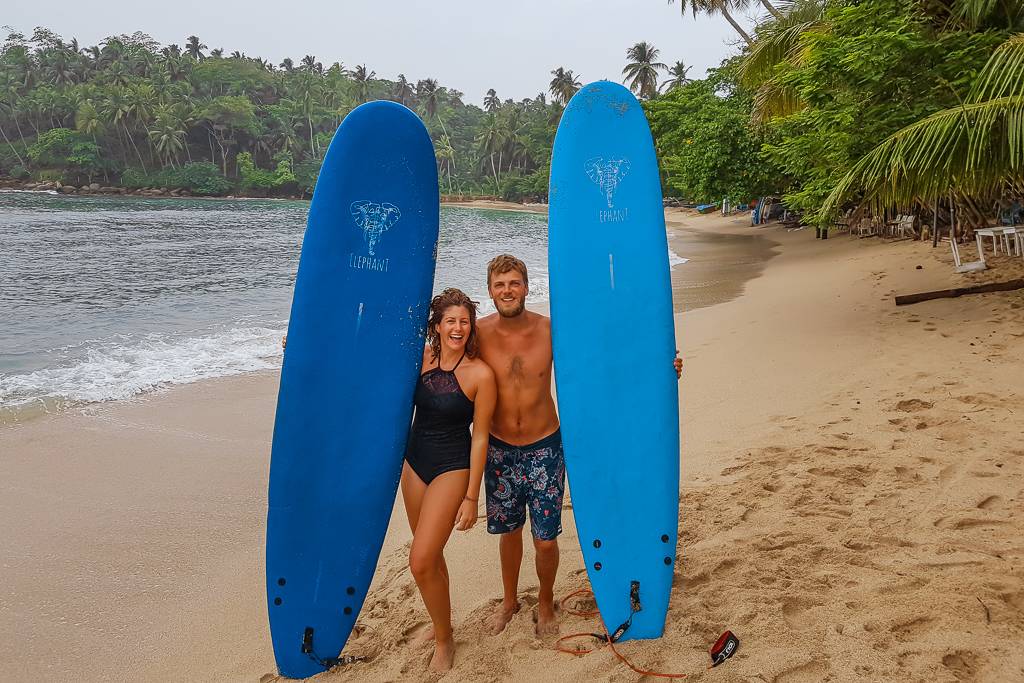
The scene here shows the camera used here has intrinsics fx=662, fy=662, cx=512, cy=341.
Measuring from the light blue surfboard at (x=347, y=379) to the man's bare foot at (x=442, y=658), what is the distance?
425 mm

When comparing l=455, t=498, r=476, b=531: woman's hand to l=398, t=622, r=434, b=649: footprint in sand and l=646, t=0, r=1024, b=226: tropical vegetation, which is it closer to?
l=398, t=622, r=434, b=649: footprint in sand

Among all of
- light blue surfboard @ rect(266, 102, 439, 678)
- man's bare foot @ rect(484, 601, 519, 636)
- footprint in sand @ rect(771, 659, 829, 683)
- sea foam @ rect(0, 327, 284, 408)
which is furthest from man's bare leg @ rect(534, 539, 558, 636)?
sea foam @ rect(0, 327, 284, 408)

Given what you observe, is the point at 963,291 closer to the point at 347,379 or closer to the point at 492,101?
the point at 347,379

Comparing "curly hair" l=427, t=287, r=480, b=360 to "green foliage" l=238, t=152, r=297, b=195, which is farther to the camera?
"green foliage" l=238, t=152, r=297, b=195

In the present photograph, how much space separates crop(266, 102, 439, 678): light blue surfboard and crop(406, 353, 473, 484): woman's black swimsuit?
0.33 m

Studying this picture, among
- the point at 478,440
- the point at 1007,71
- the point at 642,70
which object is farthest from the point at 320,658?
the point at 642,70

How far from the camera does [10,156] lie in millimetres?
52094

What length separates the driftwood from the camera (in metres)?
6.28

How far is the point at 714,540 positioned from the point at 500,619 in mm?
992

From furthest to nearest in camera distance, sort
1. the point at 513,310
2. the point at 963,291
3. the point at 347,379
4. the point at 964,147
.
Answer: the point at 963,291 < the point at 964,147 < the point at 347,379 < the point at 513,310

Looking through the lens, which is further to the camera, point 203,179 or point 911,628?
point 203,179

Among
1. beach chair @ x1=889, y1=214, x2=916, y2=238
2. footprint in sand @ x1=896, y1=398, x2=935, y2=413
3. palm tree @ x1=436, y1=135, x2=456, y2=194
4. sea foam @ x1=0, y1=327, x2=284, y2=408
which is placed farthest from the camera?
palm tree @ x1=436, y1=135, x2=456, y2=194

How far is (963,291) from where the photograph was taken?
6441 mm

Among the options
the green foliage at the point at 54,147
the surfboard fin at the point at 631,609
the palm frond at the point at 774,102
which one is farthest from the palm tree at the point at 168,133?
the surfboard fin at the point at 631,609
